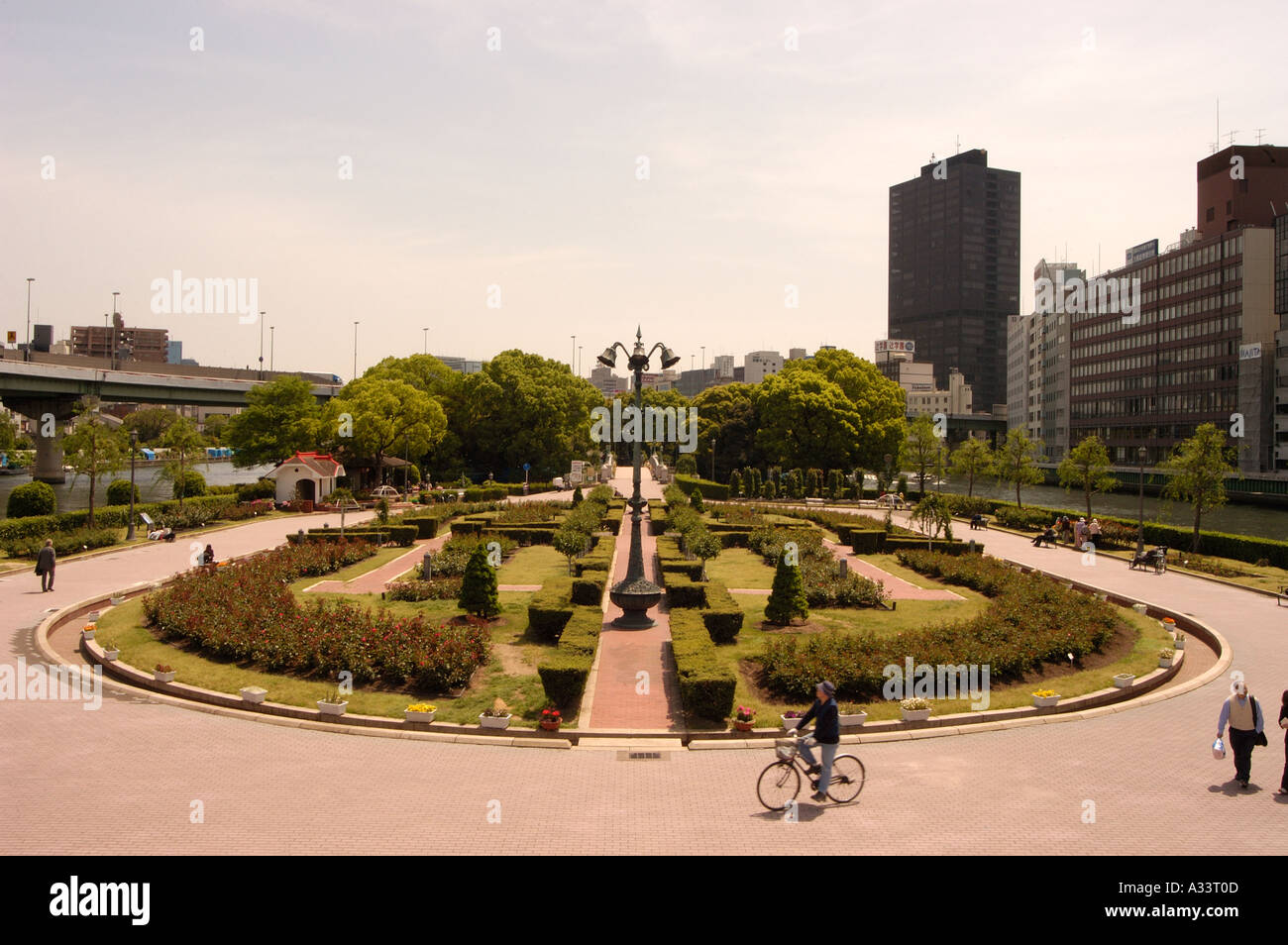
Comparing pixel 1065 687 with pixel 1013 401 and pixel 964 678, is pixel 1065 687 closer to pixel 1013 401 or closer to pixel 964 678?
pixel 964 678

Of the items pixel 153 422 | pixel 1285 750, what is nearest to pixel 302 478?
pixel 1285 750

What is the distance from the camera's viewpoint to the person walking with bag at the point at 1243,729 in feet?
37.4

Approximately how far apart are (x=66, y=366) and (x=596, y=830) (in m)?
70.8

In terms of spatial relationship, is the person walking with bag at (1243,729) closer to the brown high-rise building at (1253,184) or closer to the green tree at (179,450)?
the green tree at (179,450)

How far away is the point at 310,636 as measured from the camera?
1769cm

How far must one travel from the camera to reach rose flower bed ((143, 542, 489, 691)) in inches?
643

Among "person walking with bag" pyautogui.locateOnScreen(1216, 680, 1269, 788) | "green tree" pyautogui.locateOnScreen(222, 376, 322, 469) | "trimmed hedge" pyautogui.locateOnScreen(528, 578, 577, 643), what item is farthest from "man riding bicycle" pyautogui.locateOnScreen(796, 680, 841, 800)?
"green tree" pyautogui.locateOnScreen(222, 376, 322, 469)

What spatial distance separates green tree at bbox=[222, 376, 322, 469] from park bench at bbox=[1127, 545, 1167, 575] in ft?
179

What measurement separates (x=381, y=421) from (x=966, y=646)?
167 ft

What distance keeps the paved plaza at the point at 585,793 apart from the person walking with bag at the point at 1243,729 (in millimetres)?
347

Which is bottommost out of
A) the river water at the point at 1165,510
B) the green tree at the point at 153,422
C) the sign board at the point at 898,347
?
the river water at the point at 1165,510

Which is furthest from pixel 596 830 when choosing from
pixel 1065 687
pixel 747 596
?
pixel 747 596

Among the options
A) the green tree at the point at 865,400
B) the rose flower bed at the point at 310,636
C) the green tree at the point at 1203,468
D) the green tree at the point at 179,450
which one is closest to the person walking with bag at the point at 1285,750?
the rose flower bed at the point at 310,636

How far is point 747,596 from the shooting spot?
2620cm
